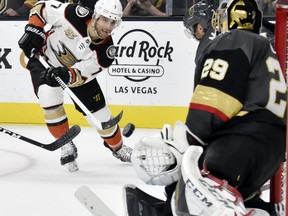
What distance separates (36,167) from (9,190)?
63 cm

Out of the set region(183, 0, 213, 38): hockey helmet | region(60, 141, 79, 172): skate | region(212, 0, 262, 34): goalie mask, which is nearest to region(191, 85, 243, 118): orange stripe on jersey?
Answer: region(212, 0, 262, 34): goalie mask

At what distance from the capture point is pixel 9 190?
3.77 meters

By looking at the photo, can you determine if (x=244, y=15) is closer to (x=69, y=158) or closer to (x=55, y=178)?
(x=55, y=178)

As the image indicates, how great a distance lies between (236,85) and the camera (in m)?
1.70

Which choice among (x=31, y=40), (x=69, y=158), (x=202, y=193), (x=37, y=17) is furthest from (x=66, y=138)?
(x=202, y=193)

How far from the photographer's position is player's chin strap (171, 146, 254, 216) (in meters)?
1.54

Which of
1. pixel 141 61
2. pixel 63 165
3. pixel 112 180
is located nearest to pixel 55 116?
pixel 63 165

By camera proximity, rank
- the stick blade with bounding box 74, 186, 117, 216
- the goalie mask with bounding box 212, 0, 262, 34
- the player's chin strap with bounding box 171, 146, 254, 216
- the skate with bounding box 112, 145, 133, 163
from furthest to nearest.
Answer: the skate with bounding box 112, 145, 133, 163 → the stick blade with bounding box 74, 186, 117, 216 → the goalie mask with bounding box 212, 0, 262, 34 → the player's chin strap with bounding box 171, 146, 254, 216

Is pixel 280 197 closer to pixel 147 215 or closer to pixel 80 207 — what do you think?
pixel 147 215

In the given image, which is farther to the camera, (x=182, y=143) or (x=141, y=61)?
(x=141, y=61)

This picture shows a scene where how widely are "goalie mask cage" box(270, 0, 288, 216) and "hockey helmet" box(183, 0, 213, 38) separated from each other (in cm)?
260

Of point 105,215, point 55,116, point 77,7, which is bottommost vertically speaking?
point 55,116

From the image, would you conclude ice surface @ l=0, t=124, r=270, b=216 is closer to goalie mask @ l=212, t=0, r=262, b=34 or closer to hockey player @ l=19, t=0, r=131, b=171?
hockey player @ l=19, t=0, r=131, b=171

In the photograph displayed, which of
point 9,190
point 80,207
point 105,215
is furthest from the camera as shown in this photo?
point 9,190
